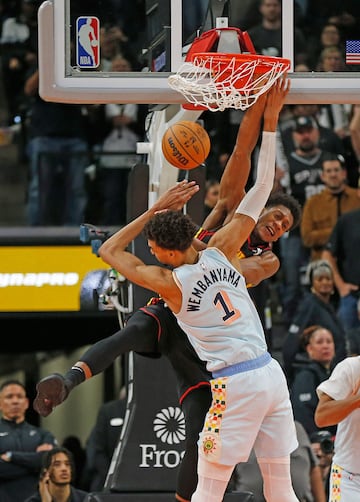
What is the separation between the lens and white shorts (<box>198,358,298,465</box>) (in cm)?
709

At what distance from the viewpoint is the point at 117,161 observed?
42.6 feet

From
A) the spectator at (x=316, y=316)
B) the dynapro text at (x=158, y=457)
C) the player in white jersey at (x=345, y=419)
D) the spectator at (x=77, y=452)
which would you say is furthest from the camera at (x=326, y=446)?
the player in white jersey at (x=345, y=419)

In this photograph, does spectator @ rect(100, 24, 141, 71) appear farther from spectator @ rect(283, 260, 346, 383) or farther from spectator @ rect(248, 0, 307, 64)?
spectator @ rect(283, 260, 346, 383)

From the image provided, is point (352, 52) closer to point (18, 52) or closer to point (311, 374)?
point (311, 374)

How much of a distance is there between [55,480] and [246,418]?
3446 millimetres

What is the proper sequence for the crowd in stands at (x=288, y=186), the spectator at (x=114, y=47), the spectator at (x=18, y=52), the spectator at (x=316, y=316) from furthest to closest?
1. the spectator at (x=18, y=52)
2. the spectator at (x=316, y=316)
3. the crowd in stands at (x=288, y=186)
4. the spectator at (x=114, y=47)

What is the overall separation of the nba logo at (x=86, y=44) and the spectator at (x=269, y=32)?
94 centimetres

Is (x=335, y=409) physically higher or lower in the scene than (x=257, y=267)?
lower

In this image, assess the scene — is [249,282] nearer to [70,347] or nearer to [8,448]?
[8,448]

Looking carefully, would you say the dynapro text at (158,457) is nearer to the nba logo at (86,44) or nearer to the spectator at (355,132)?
the nba logo at (86,44)

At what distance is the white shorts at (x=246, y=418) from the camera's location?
23.3 ft

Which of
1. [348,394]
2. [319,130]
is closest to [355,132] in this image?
[319,130]

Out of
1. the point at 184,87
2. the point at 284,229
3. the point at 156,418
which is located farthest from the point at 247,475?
the point at 184,87

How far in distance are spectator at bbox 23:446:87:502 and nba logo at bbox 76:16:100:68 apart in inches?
144
